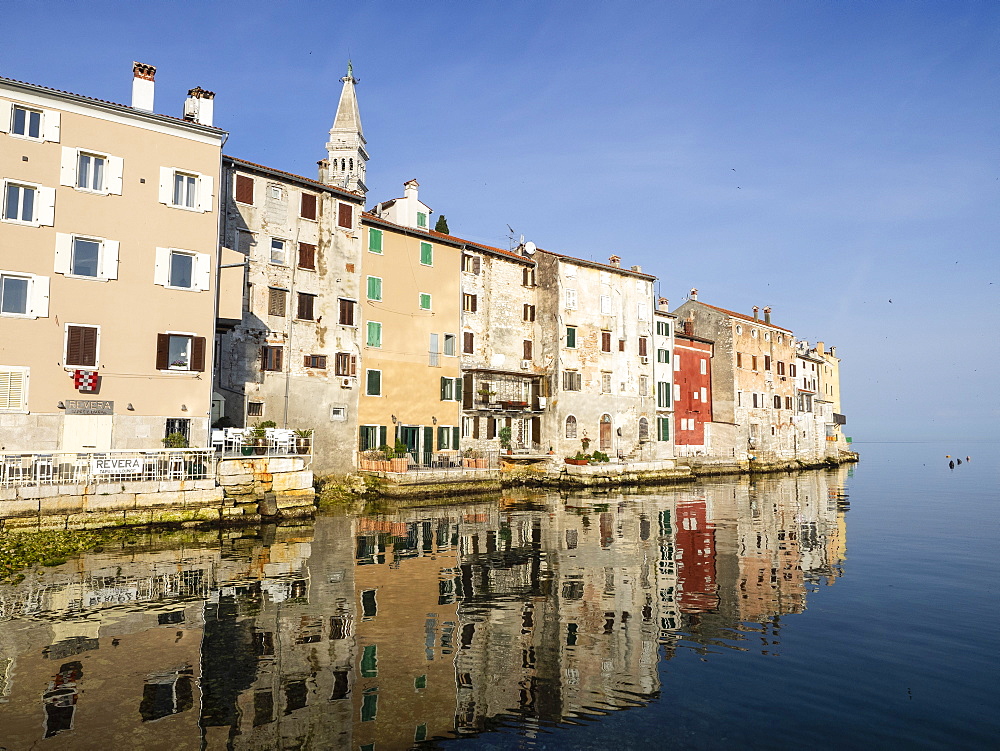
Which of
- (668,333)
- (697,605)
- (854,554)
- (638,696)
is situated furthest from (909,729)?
(668,333)

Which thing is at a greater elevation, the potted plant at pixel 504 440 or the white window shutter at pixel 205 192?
the white window shutter at pixel 205 192

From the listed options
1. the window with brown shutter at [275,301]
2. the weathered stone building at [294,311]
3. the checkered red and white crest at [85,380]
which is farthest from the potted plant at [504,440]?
the checkered red and white crest at [85,380]

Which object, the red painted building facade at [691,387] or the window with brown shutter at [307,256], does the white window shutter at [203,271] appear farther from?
the red painted building facade at [691,387]

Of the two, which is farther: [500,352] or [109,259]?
[500,352]

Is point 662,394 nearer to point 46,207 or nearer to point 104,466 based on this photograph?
point 104,466

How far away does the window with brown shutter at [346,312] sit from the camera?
35344mm

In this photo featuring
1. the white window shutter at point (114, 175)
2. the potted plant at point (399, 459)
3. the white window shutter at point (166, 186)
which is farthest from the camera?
the potted plant at point (399, 459)

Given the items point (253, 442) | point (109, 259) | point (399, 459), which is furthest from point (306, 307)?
point (109, 259)

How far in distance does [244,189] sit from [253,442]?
13.6 m

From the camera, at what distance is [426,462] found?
37719 millimetres

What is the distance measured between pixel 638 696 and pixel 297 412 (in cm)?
2693

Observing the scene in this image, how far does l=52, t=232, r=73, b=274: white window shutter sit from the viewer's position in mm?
22875

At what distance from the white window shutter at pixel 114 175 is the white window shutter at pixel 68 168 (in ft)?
3.43

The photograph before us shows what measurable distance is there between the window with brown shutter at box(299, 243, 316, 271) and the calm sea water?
1684 cm
